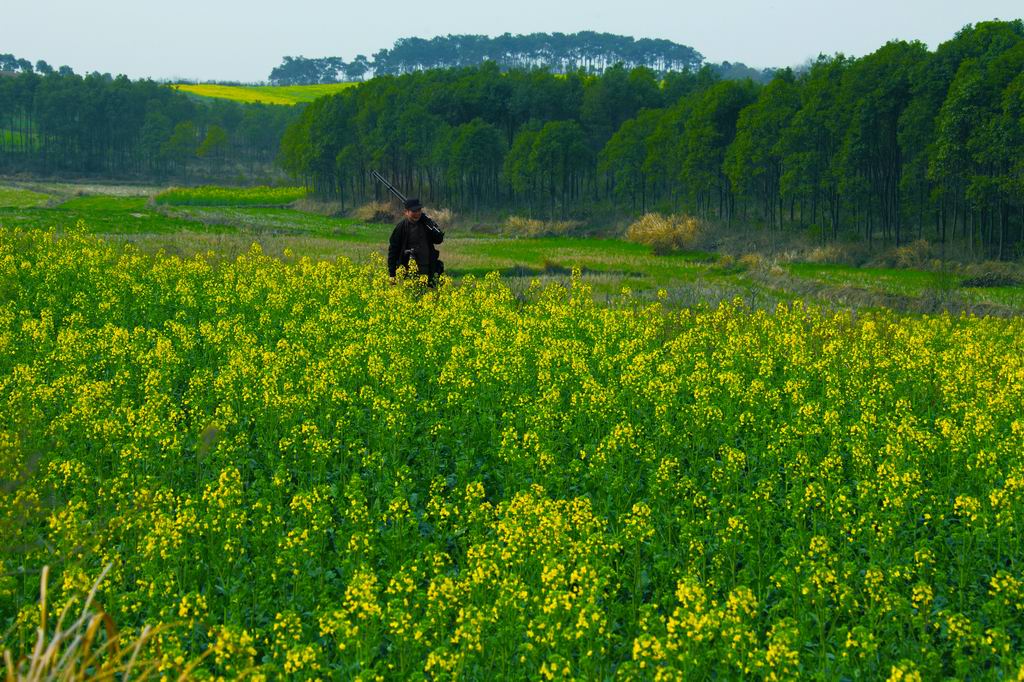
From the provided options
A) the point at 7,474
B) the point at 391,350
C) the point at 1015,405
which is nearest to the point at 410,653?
the point at 7,474

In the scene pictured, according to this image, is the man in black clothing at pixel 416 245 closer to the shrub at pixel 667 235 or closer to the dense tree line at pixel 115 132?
the shrub at pixel 667 235

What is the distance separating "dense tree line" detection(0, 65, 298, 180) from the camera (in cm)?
15112

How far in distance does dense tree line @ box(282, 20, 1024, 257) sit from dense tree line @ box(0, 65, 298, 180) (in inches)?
1796

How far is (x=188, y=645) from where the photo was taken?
7715 mm

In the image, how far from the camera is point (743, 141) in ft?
208

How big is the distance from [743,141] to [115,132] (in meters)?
126

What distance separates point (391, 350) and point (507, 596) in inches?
351

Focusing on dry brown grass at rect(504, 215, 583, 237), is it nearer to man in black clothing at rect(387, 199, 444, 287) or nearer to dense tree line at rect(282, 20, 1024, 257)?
dense tree line at rect(282, 20, 1024, 257)

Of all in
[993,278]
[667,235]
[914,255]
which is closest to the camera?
[993,278]

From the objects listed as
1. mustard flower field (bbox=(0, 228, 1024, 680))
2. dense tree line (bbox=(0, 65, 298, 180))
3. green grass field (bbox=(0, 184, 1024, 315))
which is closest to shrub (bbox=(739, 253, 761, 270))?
green grass field (bbox=(0, 184, 1024, 315))

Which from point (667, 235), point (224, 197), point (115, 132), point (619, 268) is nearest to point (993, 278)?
point (619, 268)

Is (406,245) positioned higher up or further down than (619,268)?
higher up

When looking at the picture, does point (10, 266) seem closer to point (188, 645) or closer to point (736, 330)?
point (736, 330)

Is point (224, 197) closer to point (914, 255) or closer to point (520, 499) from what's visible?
point (914, 255)
